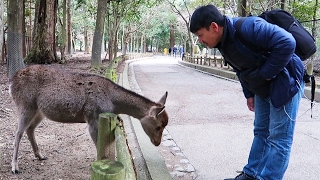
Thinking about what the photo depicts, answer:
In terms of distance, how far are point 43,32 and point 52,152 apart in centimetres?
1298

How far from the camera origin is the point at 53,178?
3.80 m

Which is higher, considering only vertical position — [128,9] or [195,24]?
[128,9]

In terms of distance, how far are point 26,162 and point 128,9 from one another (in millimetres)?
19410

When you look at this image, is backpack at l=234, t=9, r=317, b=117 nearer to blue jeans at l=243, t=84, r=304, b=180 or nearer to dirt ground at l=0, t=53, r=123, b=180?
blue jeans at l=243, t=84, r=304, b=180

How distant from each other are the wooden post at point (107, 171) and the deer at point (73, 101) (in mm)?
1994

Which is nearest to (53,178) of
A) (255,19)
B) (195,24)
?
(195,24)

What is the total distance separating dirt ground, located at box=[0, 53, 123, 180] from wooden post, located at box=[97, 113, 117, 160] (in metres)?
1.07

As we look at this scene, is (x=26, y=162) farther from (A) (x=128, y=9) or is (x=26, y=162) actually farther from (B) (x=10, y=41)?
(A) (x=128, y=9)

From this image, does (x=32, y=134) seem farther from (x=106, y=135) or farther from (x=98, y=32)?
(x=98, y=32)

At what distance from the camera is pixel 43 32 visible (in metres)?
16.4

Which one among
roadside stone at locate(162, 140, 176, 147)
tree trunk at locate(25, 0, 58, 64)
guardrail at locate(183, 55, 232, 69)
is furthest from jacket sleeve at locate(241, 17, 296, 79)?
guardrail at locate(183, 55, 232, 69)

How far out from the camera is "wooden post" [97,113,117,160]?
2908mm

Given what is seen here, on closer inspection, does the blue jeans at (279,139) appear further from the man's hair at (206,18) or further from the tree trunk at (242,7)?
the tree trunk at (242,7)

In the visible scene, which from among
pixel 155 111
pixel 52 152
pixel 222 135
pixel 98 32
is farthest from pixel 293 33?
pixel 98 32
